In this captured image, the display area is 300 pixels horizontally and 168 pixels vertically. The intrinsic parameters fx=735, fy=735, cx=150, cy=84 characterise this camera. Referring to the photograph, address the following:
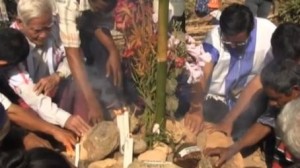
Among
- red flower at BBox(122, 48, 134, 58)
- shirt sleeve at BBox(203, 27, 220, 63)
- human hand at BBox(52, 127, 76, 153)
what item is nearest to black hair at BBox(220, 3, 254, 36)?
shirt sleeve at BBox(203, 27, 220, 63)

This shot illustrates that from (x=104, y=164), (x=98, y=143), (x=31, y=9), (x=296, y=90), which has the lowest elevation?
(x=104, y=164)

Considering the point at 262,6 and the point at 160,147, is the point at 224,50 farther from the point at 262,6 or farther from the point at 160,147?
the point at 262,6

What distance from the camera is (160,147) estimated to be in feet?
12.9

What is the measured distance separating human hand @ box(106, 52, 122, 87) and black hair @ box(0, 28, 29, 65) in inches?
32.1

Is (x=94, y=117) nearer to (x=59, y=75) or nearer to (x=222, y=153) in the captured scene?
(x=59, y=75)

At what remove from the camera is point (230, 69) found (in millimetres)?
4461

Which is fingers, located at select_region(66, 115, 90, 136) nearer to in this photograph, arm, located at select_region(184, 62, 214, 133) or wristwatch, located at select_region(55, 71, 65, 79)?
wristwatch, located at select_region(55, 71, 65, 79)

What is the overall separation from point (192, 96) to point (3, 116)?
173 cm

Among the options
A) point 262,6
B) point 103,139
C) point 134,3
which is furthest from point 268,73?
point 262,6

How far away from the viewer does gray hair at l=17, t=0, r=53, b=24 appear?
13.0 feet

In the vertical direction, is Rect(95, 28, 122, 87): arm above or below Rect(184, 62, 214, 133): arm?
above

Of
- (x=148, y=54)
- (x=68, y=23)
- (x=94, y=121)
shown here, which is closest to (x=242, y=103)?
(x=148, y=54)

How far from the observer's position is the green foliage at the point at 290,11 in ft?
20.8

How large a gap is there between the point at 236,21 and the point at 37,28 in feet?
3.70
